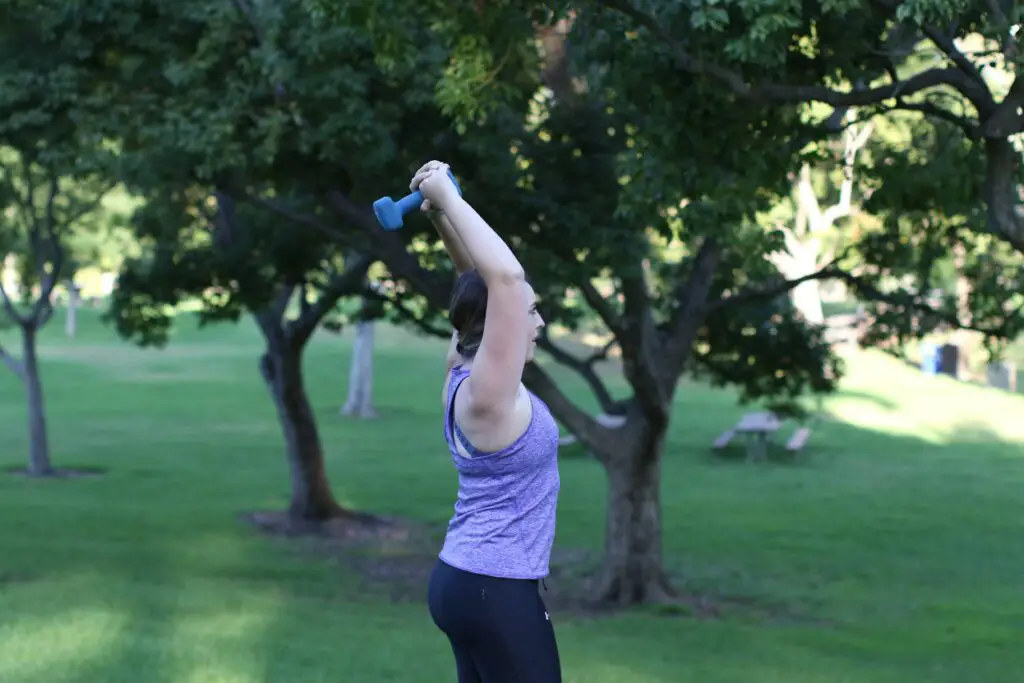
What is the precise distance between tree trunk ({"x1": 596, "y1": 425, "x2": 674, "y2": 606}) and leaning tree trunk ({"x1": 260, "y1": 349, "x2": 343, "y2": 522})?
6630 millimetres

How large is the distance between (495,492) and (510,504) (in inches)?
1.8

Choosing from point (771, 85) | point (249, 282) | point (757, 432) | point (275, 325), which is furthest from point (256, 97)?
point (757, 432)

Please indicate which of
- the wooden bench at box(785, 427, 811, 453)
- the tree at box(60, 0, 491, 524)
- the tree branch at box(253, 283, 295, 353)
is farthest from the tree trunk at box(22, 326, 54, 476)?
the wooden bench at box(785, 427, 811, 453)

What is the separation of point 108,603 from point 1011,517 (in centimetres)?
1508

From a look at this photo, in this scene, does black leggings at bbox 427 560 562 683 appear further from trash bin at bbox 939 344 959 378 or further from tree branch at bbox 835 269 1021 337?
trash bin at bbox 939 344 959 378

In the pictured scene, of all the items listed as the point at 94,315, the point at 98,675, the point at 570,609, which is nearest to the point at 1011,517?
the point at 570,609

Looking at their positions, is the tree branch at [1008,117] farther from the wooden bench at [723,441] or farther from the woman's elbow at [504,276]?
the wooden bench at [723,441]

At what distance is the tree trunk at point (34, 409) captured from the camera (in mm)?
22844

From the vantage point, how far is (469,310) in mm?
3348

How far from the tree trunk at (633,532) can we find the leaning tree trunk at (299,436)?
6.63 m

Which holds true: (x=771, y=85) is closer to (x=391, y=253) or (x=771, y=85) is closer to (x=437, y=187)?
(x=437, y=187)

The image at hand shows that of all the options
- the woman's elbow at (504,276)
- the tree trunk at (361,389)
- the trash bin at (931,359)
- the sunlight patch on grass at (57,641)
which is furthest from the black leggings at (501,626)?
the trash bin at (931,359)

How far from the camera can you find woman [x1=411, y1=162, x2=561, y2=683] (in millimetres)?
3205

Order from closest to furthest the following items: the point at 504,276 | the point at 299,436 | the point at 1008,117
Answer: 1. the point at 504,276
2. the point at 1008,117
3. the point at 299,436
